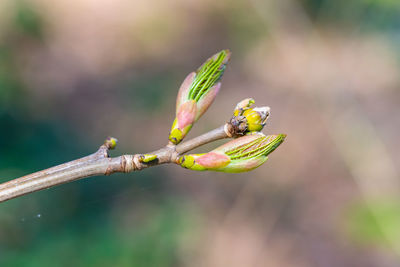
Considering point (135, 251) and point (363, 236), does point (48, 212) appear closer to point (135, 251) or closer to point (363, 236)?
point (135, 251)

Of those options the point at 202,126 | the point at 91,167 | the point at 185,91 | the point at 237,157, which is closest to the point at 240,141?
the point at 237,157

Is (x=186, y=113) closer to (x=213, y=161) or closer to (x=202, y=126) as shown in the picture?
(x=213, y=161)

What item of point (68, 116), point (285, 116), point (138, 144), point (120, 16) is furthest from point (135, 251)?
point (120, 16)

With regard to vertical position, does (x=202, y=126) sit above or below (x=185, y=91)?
above

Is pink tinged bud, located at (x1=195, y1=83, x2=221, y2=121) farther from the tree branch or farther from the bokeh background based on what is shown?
the bokeh background

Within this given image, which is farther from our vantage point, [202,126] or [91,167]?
[202,126]

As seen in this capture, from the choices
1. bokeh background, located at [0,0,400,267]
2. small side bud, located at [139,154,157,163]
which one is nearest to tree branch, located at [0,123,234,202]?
small side bud, located at [139,154,157,163]
